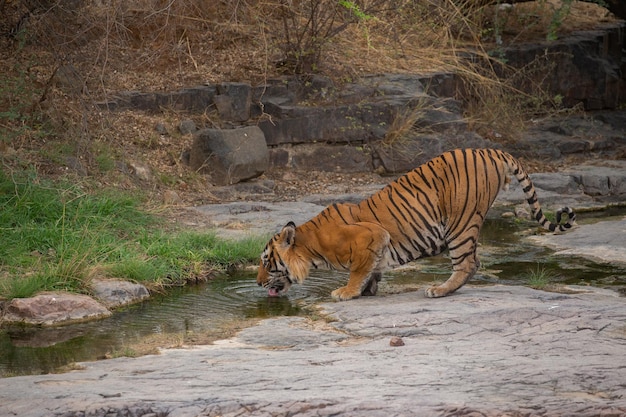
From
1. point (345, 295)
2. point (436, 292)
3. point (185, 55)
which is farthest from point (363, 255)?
point (185, 55)

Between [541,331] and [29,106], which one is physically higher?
[29,106]

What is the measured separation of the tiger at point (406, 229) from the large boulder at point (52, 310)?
1.32 m

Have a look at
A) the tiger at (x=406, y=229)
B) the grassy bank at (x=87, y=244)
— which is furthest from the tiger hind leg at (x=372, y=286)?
the grassy bank at (x=87, y=244)

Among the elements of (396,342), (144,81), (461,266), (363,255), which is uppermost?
(144,81)

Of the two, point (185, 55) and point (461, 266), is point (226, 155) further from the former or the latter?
point (461, 266)

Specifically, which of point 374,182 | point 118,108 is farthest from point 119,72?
point 374,182

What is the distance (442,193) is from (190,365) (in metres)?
2.84

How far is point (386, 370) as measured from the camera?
471 centimetres

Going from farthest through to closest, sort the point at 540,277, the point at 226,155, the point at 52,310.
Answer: the point at 226,155
the point at 540,277
the point at 52,310

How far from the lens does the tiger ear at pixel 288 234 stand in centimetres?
720

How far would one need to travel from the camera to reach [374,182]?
1238 centimetres

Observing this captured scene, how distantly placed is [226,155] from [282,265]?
14.7 feet

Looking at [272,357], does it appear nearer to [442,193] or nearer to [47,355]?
[47,355]

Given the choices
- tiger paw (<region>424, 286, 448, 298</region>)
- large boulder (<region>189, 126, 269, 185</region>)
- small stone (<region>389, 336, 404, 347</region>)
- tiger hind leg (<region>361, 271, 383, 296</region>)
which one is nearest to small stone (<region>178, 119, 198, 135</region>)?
large boulder (<region>189, 126, 269, 185</region>)
